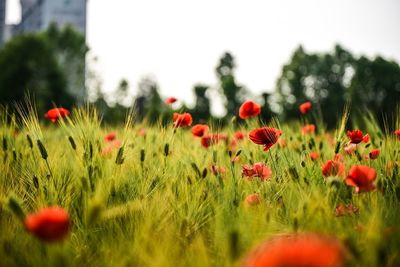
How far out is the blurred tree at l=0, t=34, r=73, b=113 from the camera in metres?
18.2

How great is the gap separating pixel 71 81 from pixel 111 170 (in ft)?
80.8

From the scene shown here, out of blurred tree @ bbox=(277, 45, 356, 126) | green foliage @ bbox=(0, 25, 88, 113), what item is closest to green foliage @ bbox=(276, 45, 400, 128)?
blurred tree @ bbox=(277, 45, 356, 126)

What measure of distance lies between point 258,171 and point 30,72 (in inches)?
767

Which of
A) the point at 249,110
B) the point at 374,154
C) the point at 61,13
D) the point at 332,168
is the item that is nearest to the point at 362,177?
the point at 332,168

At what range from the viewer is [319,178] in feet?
5.60

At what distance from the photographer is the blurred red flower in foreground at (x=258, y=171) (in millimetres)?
1546

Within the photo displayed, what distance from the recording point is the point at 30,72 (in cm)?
1870

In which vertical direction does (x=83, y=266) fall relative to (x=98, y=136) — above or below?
below

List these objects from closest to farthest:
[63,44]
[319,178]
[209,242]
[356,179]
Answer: [356,179] < [209,242] < [319,178] < [63,44]

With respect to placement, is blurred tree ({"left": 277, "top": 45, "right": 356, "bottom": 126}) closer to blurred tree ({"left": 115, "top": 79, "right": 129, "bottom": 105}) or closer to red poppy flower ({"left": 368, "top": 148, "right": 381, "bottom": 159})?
blurred tree ({"left": 115, "top": 79, "right": 129, "bottom": 105})

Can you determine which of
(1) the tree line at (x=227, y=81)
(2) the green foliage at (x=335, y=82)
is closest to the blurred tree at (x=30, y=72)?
(1) the tree line at (x=227, y=81)

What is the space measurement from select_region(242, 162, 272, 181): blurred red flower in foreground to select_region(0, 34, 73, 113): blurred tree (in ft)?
59.2

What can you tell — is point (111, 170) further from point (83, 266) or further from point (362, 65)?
point (362, 65)

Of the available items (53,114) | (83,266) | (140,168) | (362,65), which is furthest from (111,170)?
(362,65)
